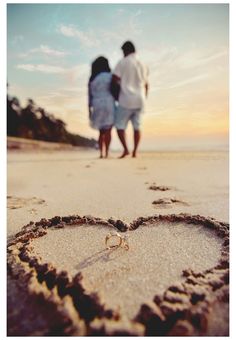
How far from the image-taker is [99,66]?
228 inches

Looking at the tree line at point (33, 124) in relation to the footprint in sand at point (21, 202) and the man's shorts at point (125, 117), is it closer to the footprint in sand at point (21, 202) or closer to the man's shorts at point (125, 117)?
the man's shorts at point (125, 117)

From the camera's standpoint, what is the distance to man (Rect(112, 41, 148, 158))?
201 inches

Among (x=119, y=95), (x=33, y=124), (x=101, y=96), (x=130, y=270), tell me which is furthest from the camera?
(x=33, y=124)

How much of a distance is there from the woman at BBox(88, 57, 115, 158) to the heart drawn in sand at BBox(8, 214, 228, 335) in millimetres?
4398

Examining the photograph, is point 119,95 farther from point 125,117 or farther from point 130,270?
point 130,270

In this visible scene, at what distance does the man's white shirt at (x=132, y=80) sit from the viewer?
5102mm

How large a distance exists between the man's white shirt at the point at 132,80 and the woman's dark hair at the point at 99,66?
584 mm

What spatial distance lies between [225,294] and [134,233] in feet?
1.68

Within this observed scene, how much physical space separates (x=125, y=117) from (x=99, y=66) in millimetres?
927

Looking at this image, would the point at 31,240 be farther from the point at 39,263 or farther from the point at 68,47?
the point at 68,47

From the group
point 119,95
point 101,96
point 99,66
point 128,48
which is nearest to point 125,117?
point 119,95

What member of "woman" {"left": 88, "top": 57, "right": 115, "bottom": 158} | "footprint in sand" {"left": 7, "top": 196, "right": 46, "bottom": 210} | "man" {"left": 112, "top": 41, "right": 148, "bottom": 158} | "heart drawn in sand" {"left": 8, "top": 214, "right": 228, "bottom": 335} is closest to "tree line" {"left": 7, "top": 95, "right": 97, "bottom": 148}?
"woman" {"left": 88, "top": 57, "right": 115, "bottom": 158}

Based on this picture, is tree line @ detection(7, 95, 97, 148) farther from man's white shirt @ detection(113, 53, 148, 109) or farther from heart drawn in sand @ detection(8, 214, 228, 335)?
heart drawn in sand @ detection(8, 214, 228, 335)
